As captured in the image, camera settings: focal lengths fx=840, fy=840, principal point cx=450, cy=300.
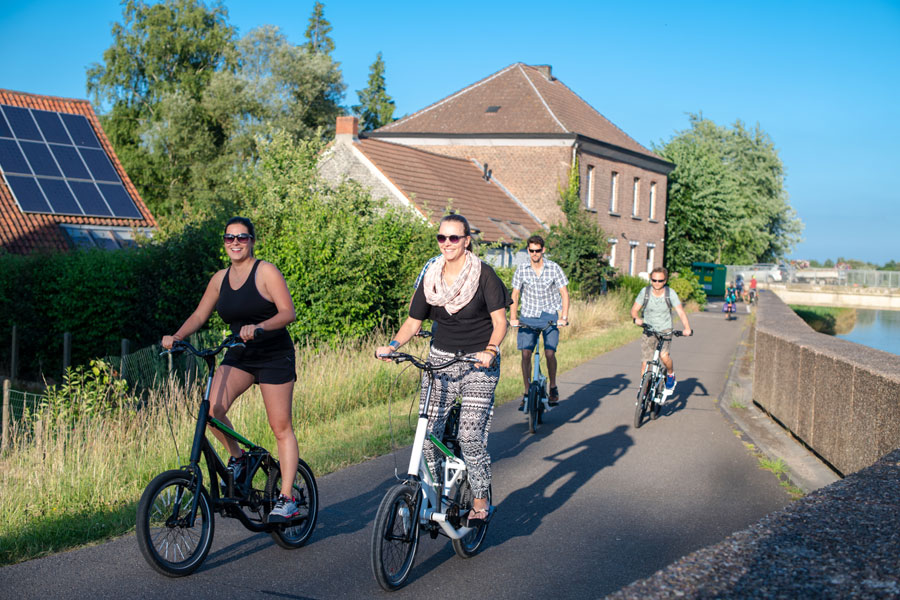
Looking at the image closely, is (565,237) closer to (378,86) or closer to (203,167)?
(203,167)

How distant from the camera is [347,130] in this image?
30969mm

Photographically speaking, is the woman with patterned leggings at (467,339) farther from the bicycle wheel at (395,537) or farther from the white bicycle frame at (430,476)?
the bicycle wheel at (395,537)

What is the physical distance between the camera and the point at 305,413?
32.3ft

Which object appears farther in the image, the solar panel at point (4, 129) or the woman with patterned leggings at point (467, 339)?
the solar panel at point (4, 129)

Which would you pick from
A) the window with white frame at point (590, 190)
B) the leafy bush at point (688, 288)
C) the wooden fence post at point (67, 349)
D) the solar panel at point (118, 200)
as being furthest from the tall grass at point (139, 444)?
the leafy bush at point (688, 288)

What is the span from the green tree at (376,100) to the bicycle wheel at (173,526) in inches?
2660

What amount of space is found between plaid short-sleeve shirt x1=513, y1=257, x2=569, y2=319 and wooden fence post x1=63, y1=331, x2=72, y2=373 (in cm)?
961

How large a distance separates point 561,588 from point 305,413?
574cm

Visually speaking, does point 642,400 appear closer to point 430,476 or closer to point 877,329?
point 430,476

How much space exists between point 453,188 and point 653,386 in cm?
2318

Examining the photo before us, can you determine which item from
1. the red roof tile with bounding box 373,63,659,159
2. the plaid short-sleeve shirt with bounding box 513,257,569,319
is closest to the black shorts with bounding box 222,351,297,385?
the plaid short-sleeve shirt with bounding box 513,257,569,319

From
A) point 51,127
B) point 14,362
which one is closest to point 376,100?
point 51,127

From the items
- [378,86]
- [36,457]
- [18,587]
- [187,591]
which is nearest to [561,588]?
[187,591]

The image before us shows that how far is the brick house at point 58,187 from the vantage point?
25266 millimetres
